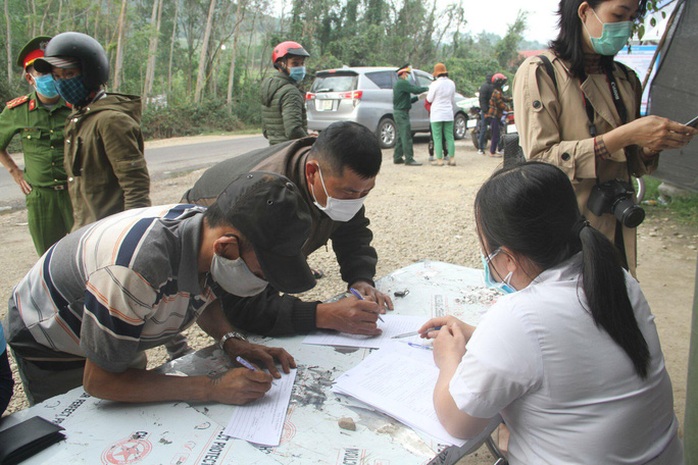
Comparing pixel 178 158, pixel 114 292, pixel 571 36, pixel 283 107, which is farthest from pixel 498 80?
pixel 114 292

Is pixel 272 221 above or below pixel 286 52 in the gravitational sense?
below

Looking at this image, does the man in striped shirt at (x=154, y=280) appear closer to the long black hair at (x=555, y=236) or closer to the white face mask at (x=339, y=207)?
the long black hair at (x=555, y=236)

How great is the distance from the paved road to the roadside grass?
6.90 m

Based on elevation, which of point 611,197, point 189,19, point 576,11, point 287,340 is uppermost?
point 189,19

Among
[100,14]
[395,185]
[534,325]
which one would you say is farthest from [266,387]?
[100,14]

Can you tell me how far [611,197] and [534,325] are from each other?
3.39 ft

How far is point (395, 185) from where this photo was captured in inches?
293

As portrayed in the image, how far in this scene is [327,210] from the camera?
216cm

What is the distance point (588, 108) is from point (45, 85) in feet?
8.80

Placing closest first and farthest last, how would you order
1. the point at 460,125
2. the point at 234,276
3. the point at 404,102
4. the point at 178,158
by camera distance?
the point at 234,276, the point at 404,102, the point at 178,158, the point at 460,125

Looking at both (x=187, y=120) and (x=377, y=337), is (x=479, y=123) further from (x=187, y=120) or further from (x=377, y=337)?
(x=187, y=120)

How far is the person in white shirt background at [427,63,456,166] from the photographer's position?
27.3 feet

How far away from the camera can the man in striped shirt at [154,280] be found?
4.09 ft

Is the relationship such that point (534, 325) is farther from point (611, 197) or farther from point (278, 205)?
point (611, 197)
